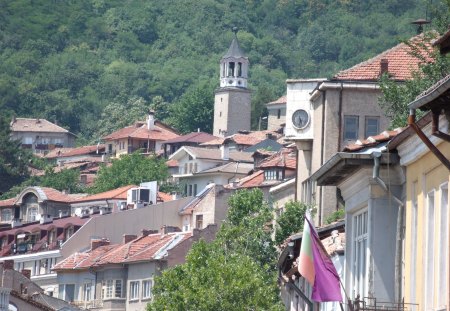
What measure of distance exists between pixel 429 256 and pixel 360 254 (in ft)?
11.4

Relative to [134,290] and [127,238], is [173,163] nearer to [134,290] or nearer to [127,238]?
[127,238]

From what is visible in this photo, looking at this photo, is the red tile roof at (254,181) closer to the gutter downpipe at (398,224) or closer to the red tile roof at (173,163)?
the red tile roof at (173,163)

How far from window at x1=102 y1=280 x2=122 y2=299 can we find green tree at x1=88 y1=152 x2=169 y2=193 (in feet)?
256

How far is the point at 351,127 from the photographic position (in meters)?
64.2

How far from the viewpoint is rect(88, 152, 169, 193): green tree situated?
18725cm

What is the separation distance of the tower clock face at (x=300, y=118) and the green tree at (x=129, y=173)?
118m

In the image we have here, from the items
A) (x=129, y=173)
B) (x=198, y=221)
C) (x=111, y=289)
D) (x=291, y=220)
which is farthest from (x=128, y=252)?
(x=129, y=173)

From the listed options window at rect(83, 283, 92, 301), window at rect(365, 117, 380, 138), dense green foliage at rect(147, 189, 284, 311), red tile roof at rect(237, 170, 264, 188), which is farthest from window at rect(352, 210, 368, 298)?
red tile roof at rect(237, 170, 264, 188)

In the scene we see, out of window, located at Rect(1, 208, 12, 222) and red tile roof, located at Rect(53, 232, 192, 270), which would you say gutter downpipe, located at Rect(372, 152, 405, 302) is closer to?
red tile roof, located at Rect(53, 232, 192, 270)

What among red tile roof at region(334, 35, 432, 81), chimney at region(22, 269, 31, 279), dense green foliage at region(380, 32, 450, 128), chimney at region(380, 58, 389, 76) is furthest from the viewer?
chimney at region(22, 269, 31, 279)

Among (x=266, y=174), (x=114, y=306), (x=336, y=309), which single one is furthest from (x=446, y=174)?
(x=266, y=174)

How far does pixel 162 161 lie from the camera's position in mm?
196875

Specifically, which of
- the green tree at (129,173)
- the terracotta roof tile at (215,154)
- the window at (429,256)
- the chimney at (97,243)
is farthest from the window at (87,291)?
the window at (429,256)

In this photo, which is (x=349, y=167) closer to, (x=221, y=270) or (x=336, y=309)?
(x=336, y=309)
